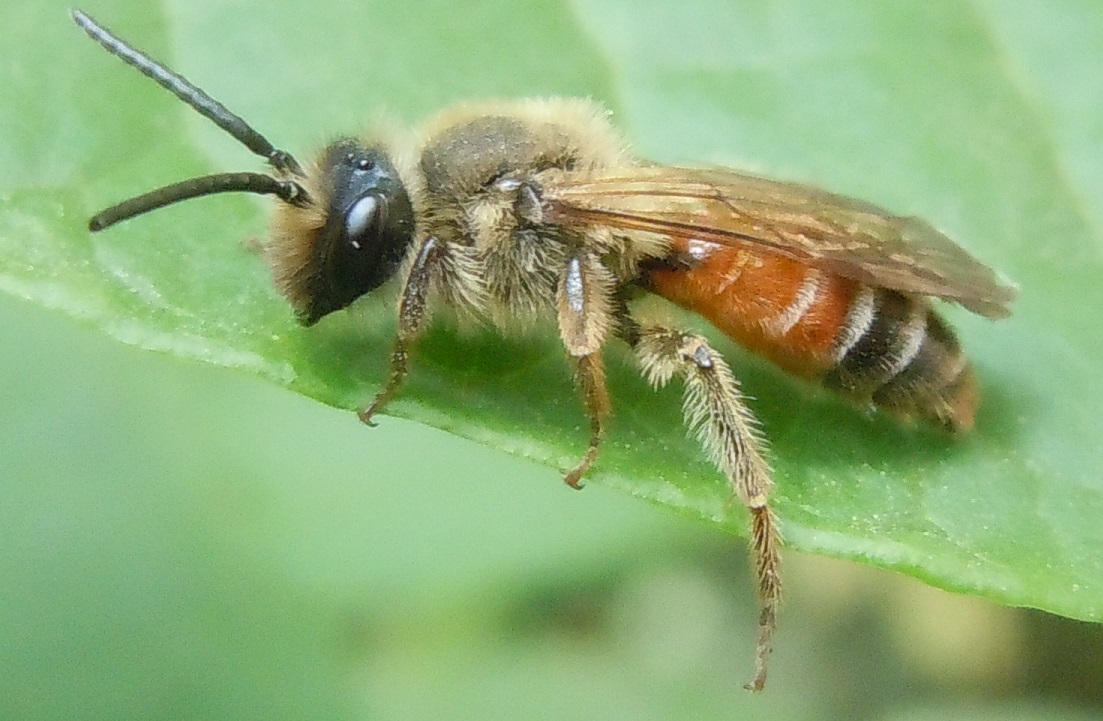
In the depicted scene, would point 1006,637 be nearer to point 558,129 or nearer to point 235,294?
point 558,129

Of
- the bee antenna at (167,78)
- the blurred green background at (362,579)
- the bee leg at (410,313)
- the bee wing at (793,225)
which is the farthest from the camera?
the blurred green background at (362,579)

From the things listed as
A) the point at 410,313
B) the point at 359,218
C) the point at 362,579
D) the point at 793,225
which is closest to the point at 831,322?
the point at 793,225

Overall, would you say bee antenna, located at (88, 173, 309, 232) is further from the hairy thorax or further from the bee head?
the hairy thorax

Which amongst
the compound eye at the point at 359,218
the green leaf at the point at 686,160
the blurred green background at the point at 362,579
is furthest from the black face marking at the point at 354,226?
the blurred green background at the point at 362,579

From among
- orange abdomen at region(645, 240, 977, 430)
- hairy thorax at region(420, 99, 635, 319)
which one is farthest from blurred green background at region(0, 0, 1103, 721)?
orange abdomen at region(645, 240, 977, 430)

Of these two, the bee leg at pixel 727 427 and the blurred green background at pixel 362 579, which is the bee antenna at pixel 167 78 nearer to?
the blurred green background at pixel 362 579

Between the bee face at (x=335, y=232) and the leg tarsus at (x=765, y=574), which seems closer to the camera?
the leg tarsus at (x=765, y=574)

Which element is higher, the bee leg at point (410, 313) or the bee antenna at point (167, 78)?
the bee antenna at point (167, 78)

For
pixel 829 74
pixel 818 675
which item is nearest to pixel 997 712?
pixel 818 675

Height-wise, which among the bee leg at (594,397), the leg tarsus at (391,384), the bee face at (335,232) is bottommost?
the leg tarsus at (391,384)
